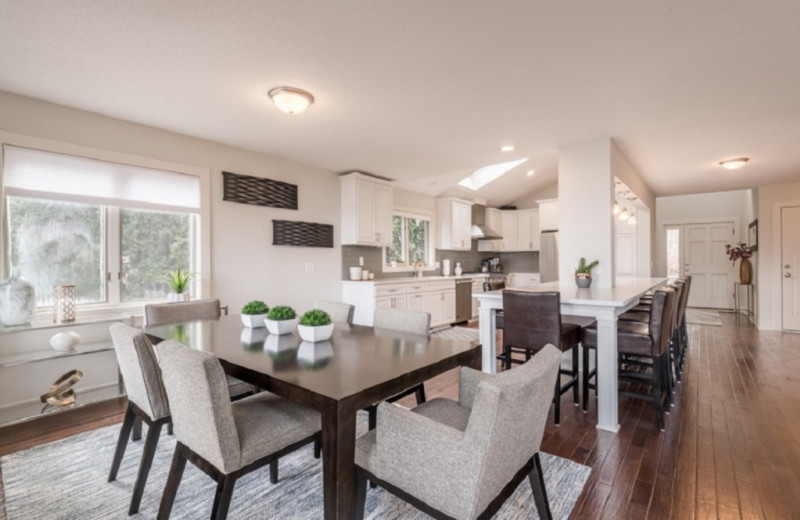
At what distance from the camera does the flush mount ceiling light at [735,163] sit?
15.0ft

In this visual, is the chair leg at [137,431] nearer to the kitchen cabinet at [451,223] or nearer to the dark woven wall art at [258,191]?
the dark woven wall art at [258,191]

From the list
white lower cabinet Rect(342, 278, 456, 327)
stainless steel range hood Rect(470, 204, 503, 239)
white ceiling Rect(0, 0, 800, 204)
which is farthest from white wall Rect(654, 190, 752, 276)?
white ceiling Rect(0, 0, 800, 204)

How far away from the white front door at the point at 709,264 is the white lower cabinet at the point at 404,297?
633 cm

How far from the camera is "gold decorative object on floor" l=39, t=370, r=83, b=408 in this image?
8.91 feet

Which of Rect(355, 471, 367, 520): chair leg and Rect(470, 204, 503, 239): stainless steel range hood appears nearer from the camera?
Rect(355, 471, 367, 520): chair leg

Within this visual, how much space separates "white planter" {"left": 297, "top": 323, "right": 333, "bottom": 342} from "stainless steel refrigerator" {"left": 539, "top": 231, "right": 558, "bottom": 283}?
19.8ft

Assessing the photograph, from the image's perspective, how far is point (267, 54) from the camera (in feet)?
7.31

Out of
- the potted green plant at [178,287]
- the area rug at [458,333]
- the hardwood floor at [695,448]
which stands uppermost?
the potted green plant at [178,287]

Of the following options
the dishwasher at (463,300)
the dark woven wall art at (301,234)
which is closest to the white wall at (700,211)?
the dishwasher at (463,300)

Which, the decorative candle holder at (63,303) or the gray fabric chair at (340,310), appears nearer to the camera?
the gray fabric chair at (340,310)

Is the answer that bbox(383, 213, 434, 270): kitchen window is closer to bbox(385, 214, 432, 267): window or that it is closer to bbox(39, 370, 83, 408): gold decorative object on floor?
bbox(385, 214, 432, 267): window

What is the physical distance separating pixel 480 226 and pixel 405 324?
5.84 m

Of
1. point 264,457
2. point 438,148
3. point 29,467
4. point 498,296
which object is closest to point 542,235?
point 438,148

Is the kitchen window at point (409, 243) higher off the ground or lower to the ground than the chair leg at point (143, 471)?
higher
